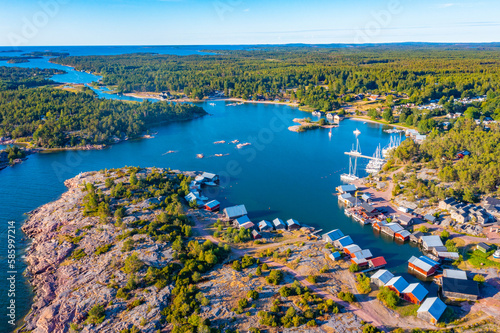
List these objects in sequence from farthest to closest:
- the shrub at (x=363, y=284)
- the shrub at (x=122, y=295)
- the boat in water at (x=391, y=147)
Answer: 1. the boat in water at (x=391, y=147)
2. the shrub at (x=363, y=284)
3. the shrub at (x=122, y=295)

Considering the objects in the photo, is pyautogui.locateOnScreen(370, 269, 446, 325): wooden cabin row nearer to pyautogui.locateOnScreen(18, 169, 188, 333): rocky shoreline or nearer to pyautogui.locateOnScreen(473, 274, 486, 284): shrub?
pyautogui.locateOnScreen(473, 274, 486, 284): shrub

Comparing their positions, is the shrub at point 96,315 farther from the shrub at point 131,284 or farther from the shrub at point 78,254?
the shrub at point 78,254

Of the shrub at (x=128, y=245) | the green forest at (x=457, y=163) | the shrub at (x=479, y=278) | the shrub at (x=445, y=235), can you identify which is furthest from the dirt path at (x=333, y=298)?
the green forest at (x=457, y=163)

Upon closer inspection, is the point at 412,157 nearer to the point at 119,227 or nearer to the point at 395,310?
the point at 395,310

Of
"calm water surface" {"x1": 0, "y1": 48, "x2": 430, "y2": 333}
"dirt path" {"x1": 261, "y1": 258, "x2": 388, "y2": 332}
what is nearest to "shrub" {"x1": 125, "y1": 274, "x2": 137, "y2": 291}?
"calm water surface" {"x1": 0, "y1": 48, "x2": 430, "y2": 333}

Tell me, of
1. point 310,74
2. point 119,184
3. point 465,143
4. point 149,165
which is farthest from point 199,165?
point 310,74

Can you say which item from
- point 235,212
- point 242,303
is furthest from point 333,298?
point 235,212

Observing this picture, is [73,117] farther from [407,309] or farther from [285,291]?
[407,309]
